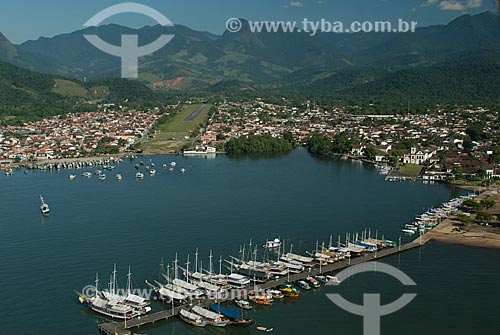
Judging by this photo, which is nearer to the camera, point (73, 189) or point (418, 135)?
point (73, 189)

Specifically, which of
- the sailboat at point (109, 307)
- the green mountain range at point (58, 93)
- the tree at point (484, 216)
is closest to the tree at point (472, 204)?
the tree at point (484, 216)

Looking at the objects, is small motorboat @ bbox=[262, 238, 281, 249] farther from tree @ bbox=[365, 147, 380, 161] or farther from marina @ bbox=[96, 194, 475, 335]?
tree @ bbox=[365, 147, 380, 161]

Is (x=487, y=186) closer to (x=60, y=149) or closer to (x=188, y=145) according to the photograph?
(x=188, y=145)

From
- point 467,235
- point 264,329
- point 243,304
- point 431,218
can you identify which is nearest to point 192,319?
point 243,304

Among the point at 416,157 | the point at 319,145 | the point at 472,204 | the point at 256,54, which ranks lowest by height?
the point at 472,204

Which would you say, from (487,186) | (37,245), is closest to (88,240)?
(37,245)

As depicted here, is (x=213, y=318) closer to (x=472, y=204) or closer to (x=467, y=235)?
(x=467, y=235)
